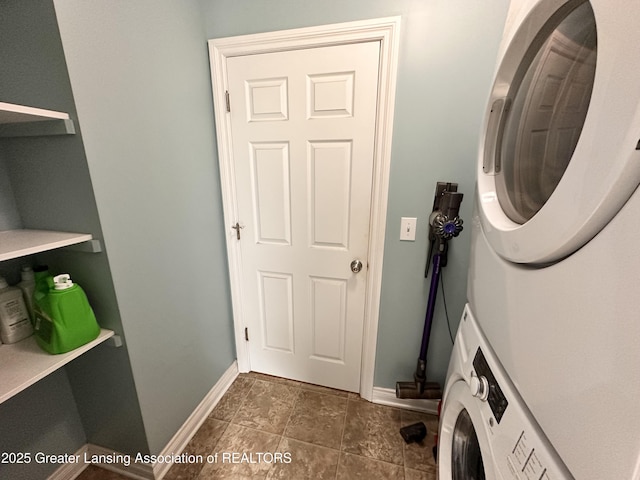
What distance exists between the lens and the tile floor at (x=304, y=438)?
1.22m

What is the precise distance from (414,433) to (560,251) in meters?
1.35

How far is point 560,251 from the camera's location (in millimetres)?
396

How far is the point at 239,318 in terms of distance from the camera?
5.56ft

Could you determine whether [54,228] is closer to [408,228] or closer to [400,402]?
[408,228]

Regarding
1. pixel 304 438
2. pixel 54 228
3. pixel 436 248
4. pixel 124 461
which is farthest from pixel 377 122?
pixel 124 461

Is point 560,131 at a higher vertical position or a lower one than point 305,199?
higher

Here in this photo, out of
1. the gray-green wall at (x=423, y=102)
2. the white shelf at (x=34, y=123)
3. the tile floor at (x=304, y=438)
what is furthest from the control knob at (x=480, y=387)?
the white shelf at (x=34, y=123)

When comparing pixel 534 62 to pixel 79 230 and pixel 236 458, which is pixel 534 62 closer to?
pixel 79 230

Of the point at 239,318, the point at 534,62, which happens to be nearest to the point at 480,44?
the point at 534,62

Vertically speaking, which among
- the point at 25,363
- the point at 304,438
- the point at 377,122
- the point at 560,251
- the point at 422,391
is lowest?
the point at 304,438

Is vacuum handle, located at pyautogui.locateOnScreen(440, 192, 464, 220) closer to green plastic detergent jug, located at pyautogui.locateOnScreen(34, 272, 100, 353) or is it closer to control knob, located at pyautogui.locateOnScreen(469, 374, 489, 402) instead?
control knob, located at pyautogui.locateOnScreen(469, 374, 489, 402)

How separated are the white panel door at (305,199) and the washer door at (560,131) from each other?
0.66 m

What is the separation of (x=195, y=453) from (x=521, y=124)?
185 centimetres

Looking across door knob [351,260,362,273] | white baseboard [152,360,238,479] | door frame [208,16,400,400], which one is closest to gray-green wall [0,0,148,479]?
white baseboard [152,360,238,479]
